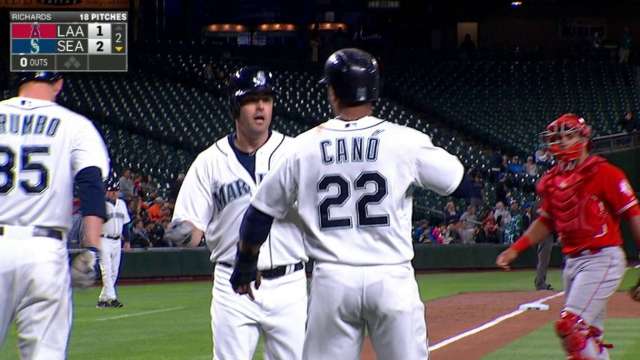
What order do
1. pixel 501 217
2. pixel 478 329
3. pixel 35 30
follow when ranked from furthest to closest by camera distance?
pixel 501 217 → pixel 35 30 → pixel 478 329

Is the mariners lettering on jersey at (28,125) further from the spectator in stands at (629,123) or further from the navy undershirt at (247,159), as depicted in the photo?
the spectator in stands at (629,123)

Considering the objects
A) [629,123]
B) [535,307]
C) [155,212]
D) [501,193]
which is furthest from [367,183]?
[629,123]

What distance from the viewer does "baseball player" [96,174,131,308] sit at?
56.5ft

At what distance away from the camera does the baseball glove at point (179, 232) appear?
645 cm

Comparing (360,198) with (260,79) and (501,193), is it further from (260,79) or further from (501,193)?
(501,193)

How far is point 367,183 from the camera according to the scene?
5.17m

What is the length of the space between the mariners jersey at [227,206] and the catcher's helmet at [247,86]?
12.1 inches

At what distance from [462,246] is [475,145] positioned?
346 inches

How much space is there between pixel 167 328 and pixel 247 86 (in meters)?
8.49

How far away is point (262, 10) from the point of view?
153 ft

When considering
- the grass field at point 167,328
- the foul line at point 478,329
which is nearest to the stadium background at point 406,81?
the grass field at point 167,328

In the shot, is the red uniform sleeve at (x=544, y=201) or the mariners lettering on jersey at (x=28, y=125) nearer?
the mariners lettering on jersey at (x=28, y=125)

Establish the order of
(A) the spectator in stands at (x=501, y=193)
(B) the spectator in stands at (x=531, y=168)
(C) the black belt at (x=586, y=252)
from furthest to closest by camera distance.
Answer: (B) the spectator in stands at (x=531, y=168), (A) the spectator in stands at (x=501, y=193), (C) the black belt at (x=586, y=252)
